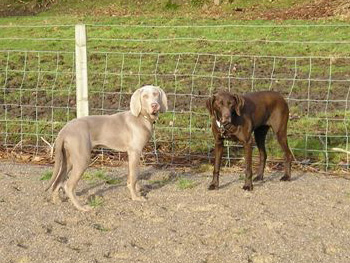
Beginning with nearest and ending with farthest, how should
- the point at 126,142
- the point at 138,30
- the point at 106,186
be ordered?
Result: the point at 126,142 < the point at 106,186 < the point at 138,30

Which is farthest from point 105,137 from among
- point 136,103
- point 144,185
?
point 144,185

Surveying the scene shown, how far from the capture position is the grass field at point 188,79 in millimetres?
8891

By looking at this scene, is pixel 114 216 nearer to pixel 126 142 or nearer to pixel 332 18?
pixel 126 142

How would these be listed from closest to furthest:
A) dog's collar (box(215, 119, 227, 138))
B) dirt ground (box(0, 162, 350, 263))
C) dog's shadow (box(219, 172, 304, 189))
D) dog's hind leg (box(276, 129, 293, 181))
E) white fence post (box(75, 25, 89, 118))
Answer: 1. dirt ground (box(0, 162, 350, 263))
2. dog's collar (box(215, 119, 227, 138))
3. dog's shadow (box(219, 172, 304, 189))
4. dog's hind leg (box(276, 129, 293, 181))
5. white fence post (box(75, 25, 89, 118))

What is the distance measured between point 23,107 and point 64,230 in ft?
16.0

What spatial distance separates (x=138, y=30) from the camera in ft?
63.2

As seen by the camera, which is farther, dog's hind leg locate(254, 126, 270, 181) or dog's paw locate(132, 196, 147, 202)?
dog's hind leg locate(254, 126, 270, 181)

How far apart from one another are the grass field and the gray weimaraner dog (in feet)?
5.51

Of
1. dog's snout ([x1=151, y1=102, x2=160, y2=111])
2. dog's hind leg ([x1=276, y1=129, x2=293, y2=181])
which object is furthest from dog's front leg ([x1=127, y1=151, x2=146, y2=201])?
dog's hind leg ([x1=276, y1=129, x2=293, y2=181])

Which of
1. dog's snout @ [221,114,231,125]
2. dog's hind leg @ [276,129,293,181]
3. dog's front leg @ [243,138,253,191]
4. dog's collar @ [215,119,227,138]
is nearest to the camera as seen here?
dog's snout @ [221,114,231,125]

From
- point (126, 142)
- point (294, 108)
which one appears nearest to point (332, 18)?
point (294, 108)

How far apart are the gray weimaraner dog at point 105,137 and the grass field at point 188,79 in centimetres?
168

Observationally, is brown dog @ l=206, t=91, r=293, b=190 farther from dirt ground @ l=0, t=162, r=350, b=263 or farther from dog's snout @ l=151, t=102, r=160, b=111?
dog's snout @ l=151, t=102, r=160, b=111

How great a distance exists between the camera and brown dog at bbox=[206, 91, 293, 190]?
265 inches
